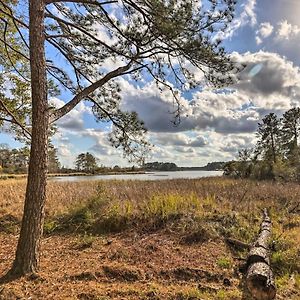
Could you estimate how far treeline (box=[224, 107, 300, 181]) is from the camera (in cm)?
2275

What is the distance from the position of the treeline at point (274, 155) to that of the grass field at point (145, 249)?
42.8 feet

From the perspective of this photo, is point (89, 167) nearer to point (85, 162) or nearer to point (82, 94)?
point (85, 162)

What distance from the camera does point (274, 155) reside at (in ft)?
99.5

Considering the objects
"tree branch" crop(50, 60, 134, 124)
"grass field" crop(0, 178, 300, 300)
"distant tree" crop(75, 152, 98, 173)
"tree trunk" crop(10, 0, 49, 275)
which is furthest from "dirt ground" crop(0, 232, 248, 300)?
"distant tree" crop(75, 152, 98, 173)

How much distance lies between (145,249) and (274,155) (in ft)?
90.7

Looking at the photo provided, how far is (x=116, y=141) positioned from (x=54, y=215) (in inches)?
132

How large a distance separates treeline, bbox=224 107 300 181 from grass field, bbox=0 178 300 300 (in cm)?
1306

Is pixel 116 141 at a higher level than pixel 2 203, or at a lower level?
higher

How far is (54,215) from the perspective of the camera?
8633mm

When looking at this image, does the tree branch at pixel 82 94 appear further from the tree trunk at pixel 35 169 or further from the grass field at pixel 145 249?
the grass field at pixel 145 249

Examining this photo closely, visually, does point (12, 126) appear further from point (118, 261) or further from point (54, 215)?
point (118, 261)

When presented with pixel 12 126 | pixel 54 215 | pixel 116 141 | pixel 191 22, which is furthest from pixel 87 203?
pixel 191 22

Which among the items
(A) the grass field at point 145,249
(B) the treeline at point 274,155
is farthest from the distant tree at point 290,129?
(A) the grass field at point 145,249

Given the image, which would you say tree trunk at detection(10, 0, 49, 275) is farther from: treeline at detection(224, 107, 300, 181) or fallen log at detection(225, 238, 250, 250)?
treeline at detection(224, 107, 300, 181)
